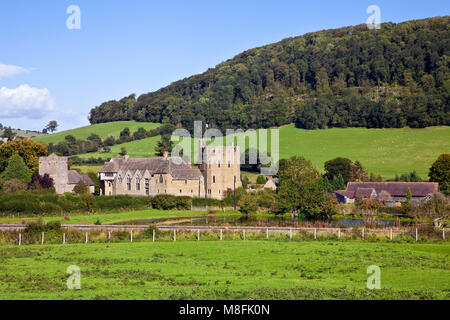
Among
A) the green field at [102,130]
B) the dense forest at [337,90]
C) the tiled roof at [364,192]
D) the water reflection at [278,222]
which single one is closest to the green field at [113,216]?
the water reflection at [278,222]

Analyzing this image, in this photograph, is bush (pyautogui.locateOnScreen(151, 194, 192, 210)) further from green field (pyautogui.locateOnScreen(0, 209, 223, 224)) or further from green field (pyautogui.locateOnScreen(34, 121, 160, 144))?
green field (pyautogui.locateOnScreen(34, 121, 160, 144))

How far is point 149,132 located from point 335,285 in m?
137

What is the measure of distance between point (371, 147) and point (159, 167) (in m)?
55.4

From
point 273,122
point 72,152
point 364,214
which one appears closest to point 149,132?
point 72,152

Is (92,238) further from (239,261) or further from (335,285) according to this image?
(335,285)

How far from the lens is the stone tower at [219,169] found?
83625 millimetres

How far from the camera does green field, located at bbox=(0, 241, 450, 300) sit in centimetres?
1938

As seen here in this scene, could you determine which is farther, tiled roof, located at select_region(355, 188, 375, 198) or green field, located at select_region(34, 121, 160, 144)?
green field, located at select_region(34, 121, 160, 144)

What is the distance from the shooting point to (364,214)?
62.0 meters

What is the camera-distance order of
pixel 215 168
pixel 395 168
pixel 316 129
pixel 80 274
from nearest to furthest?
pixel 80 274 < pixel 215 168 < pixel 395 168 < pixel 316 129

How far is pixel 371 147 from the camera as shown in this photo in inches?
4769

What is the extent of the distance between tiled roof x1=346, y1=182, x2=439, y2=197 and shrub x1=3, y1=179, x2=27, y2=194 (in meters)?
46.3

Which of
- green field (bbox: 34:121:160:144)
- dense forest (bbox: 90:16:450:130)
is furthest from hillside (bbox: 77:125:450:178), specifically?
green field (bbox: 34:121:160:144)

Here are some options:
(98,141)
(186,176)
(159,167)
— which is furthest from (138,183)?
(98,141)
